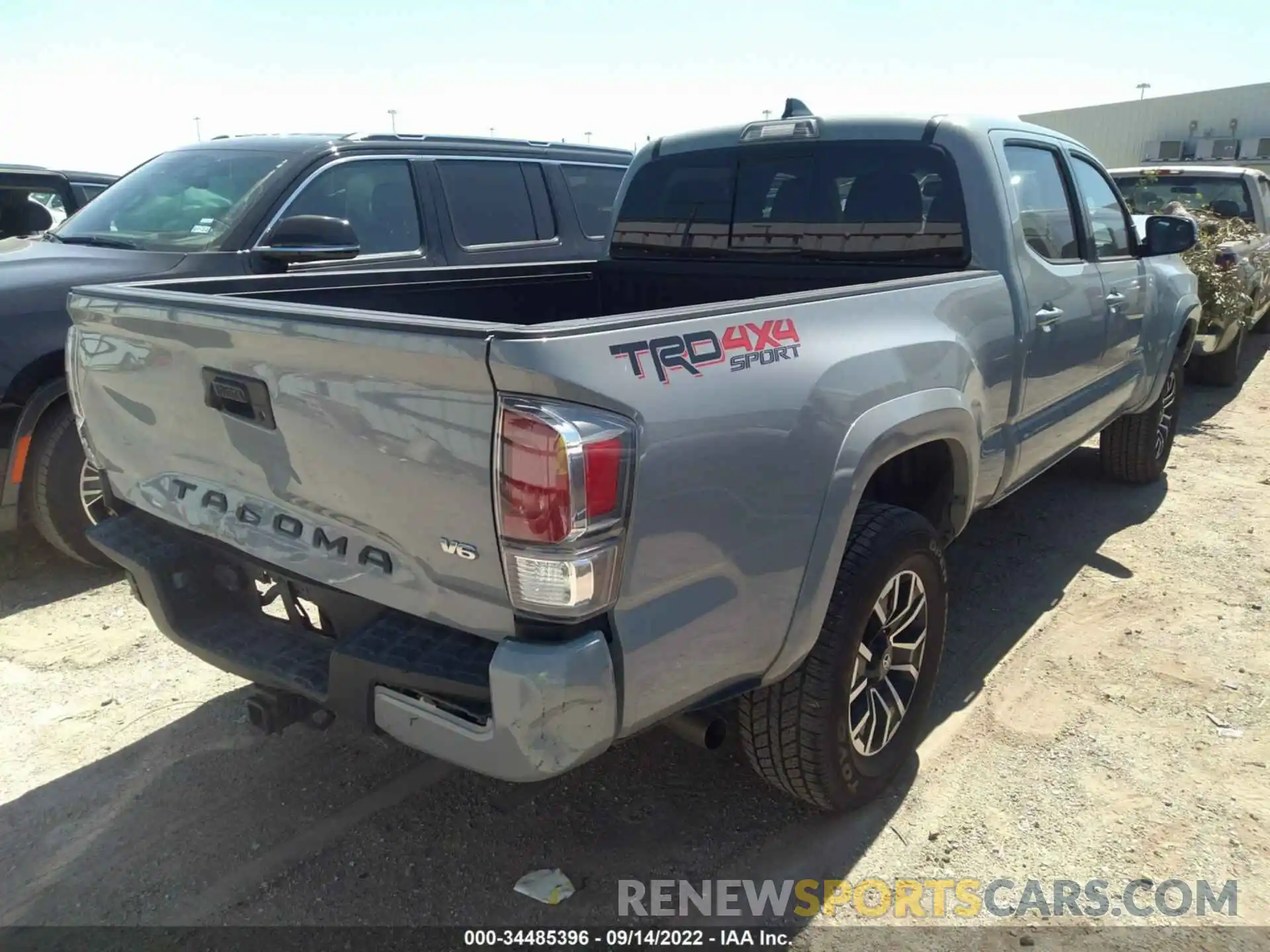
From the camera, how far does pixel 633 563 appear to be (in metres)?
1.85

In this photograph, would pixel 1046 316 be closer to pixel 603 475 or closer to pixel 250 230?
pixel 603 475

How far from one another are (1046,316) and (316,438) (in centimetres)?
269

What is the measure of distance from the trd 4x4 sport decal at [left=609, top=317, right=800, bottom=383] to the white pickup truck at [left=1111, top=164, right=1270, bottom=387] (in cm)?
694

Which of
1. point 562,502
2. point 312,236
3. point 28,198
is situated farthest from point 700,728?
point 28,198

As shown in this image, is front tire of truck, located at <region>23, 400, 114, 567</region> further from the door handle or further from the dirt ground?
the door handle

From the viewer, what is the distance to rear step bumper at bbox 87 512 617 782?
180 centimetres

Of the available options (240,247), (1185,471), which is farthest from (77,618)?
(1185,471)

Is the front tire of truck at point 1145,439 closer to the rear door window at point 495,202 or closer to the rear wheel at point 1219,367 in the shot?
the rear wheel at point 1219,367

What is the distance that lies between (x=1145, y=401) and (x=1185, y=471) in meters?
1.40

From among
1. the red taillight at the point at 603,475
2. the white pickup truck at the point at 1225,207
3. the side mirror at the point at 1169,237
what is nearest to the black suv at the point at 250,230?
the red taillight at the point at 603,475

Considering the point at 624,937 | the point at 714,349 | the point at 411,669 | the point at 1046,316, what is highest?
the point at 714,349

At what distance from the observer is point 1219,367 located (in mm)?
8336

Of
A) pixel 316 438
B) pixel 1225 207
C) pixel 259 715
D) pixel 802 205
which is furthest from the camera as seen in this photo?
pixel 1225 207

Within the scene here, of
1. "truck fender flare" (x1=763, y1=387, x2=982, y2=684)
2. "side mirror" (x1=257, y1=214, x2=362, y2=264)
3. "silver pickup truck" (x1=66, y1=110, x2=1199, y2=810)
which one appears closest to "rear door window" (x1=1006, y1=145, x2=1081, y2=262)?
"silver pickup truck" (x1=66, y1=110, x2=1199, y2=810)
